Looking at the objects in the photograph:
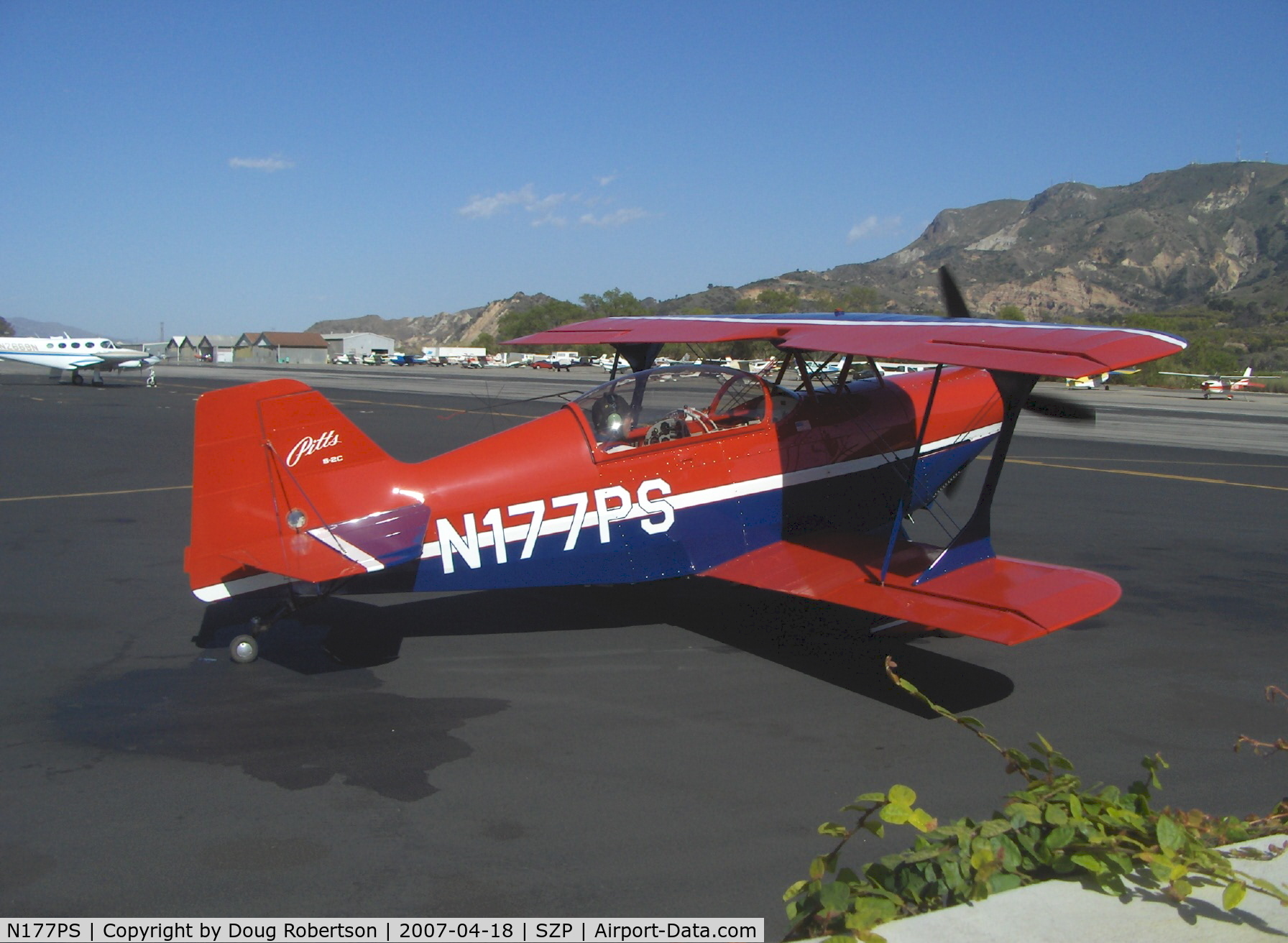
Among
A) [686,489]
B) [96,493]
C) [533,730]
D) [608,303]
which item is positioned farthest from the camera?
[608,303]

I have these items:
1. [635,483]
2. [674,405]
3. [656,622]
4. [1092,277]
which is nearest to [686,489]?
[635,483]

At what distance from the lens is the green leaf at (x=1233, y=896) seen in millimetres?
2297

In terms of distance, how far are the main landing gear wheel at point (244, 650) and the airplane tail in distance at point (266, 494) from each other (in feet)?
1.86

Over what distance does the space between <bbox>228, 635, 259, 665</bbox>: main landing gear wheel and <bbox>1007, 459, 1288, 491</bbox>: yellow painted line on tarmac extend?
16.7 m

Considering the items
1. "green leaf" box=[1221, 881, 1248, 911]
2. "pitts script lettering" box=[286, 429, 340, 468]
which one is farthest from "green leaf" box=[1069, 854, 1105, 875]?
"pitts script lettering" box=[286, 429, 340, 468]

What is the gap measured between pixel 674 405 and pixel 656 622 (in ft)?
6.34

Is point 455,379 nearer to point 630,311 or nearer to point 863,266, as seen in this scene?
point 630,311

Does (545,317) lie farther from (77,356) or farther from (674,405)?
(674,405)

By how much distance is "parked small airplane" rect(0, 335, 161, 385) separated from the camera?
2002 inches

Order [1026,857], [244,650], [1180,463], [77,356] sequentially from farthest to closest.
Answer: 1. [77,356]
2. [1180,463]
3. [244,650]
4. [1026,857]

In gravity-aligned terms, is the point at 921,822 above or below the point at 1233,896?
above

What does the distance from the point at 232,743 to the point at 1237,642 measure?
762 centimetres

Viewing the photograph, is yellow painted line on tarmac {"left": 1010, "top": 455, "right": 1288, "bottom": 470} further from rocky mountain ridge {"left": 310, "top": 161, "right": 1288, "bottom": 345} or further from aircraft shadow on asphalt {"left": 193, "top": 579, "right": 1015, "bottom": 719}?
rocky mountain ridge {"left": 310, "top": 161, "right": 1288, "bottom": 345}

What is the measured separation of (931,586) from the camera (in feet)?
21.5
